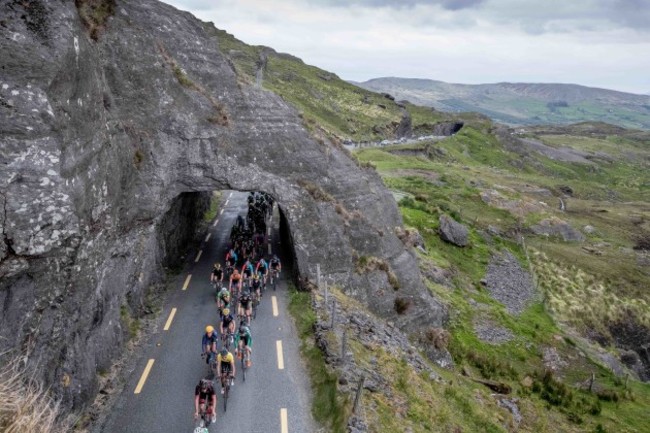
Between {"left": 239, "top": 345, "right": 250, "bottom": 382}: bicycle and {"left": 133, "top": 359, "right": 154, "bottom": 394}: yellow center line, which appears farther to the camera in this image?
{"left": 239, "top": 345, "right": 250, "bottom": 382}: bicycle

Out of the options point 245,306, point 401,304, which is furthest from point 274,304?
point 401,304

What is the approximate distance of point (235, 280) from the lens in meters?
24.2

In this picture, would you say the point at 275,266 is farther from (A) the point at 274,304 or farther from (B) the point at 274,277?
(A) the point at 274,304

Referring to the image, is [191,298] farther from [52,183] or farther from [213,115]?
[52,183]

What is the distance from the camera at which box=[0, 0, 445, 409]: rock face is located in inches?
547

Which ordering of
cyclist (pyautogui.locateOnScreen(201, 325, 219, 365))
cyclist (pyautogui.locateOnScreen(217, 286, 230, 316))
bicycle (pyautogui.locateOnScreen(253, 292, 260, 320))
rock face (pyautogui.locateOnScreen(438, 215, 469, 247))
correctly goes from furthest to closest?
rock face (pyautogui.locateOnScreen(438, 215, 469, 247))
bicycle (pyautogui.locateOnScreen(253, 292, 260, 320))
cyclist (pyautogui.locateOnScreen(217, 286, 230, 316))
cyclist (pyautogui.locateOnScreen(201, 325, 219, 365))

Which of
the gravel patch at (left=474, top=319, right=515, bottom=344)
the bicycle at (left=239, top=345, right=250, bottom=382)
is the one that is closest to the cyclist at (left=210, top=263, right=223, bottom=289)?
the bicycle at (left=239, top=345, right=250, bottom=382)

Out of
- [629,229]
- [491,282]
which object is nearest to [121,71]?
[491,282]

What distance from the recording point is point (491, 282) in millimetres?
45844

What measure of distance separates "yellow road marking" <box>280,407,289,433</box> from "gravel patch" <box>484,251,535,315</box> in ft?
98.1

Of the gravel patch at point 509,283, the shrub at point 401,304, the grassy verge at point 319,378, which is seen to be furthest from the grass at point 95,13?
the gravel patch at point 509,283

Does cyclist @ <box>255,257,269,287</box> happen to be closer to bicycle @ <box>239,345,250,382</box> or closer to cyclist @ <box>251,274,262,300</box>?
cyclist @ <box>251,274,262,300</box>

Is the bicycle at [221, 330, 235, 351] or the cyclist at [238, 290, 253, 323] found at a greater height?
the cyclist at [238, 290, 253, 323]

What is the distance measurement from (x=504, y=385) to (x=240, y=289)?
16.5 metres
